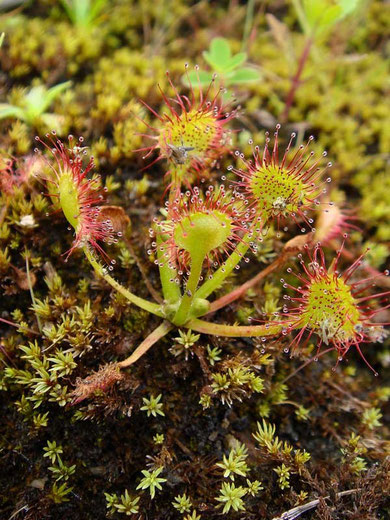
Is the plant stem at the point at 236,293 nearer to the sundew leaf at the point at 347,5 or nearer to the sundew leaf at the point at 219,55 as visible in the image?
the sundew leaf at the point at 219,55

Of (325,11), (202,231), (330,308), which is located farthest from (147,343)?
(325,11)

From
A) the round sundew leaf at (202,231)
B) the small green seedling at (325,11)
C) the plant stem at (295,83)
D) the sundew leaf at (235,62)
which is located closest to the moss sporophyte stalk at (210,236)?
the round sundew leaf at (202,231)

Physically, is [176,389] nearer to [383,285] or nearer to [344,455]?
[344,455]

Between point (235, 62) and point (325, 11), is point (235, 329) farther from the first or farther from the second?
point (325, 11)

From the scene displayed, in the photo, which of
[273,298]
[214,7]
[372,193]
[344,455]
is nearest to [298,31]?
[214,7]

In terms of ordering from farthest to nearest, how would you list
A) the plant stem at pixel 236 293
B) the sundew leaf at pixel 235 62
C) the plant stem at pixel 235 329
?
the sundew leaf at pixel 235 62 < the plant stem at pixel 236 293 < the plant stem at pixel 235 329
